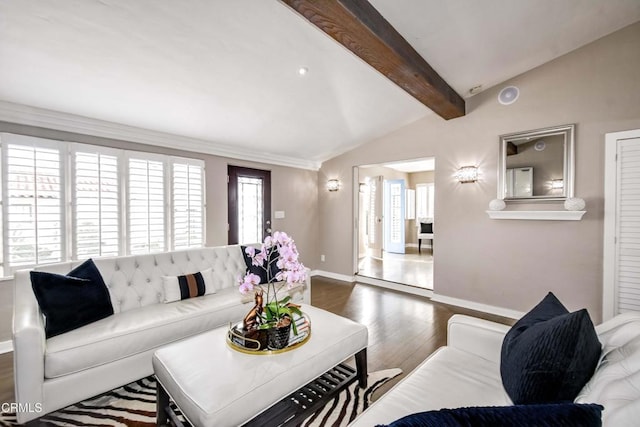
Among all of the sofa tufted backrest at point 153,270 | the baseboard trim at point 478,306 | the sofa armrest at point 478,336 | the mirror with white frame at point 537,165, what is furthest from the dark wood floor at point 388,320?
the mirror with white frame at point 537,165

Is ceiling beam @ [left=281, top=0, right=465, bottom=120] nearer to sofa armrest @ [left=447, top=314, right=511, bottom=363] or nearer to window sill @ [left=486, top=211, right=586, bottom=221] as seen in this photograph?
window sill @ [left=486, top=211, right=586, bottom=221]

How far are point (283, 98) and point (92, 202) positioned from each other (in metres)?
2.36

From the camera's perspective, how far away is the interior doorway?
6871 millimetres

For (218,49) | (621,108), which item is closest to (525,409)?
(218,49)

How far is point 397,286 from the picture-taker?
15.1 ft

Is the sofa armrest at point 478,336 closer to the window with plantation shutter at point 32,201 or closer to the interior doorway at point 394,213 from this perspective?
the window with plantation shutter at point 32,201

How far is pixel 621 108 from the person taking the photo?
9.24 ft

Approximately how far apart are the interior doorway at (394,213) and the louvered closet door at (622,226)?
3.22m

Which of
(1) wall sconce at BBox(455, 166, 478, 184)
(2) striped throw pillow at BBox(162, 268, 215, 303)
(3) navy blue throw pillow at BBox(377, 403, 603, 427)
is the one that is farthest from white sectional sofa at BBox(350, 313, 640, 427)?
(1) wall sconce at BBox(455, 166, 478, 184)

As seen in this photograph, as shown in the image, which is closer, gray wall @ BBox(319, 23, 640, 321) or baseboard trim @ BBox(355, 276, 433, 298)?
gray wall @ BBox(319, 23, 640, 321)

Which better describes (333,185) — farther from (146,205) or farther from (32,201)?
(32,201)

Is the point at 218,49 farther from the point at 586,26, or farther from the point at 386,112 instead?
the point at 586,26

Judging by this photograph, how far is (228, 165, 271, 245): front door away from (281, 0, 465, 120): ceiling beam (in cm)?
275

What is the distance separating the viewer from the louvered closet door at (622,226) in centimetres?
273
